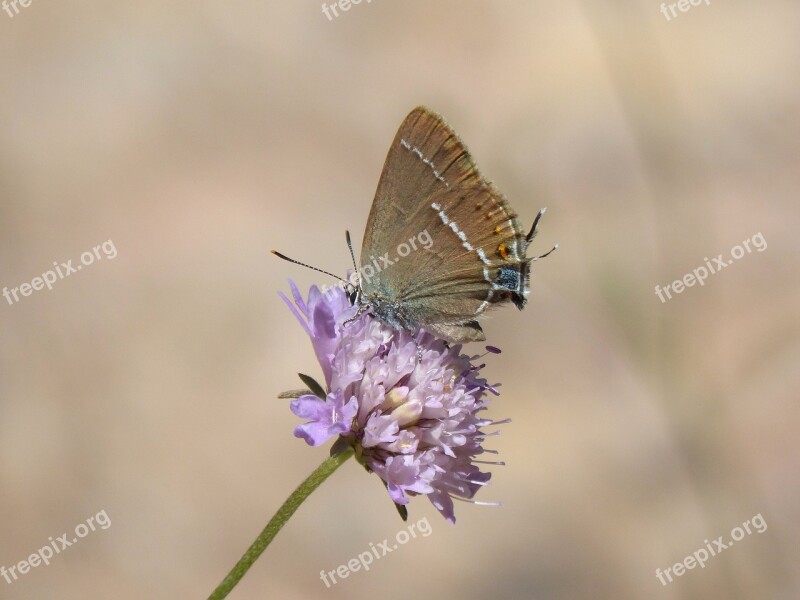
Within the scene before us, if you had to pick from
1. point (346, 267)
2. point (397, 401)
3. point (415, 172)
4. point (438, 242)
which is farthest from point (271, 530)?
point (346, 267)

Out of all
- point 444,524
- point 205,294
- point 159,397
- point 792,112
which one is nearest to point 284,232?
point 205,294

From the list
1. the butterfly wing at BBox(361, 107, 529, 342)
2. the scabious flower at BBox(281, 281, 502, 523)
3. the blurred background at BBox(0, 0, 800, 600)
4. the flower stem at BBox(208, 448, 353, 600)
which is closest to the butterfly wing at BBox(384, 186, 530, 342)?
the butterfly wing at BBox(361, 107, 529, 342)

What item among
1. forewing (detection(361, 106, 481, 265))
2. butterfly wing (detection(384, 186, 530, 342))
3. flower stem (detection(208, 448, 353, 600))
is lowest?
flower stem (detection(208, 448, 353, 600))

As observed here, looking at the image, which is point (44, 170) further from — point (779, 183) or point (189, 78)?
point (779, 183)

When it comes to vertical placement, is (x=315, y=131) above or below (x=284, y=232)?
above

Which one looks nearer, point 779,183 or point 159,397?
point 159,397

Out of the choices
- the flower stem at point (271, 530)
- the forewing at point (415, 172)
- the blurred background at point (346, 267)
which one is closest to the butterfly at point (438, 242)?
the forewing at point (415, 172)

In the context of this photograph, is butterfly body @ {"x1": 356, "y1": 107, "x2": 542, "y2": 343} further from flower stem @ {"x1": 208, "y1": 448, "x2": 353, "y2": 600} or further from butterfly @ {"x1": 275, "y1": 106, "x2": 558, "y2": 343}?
flower stem @ {"x1": 208, "y1": 448, "x2": 353, "y2": 600}

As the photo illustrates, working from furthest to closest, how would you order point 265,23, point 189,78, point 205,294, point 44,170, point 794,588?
point 265,23 → point 189,78 → point 44,170 → point 205,294 → point 794,588
